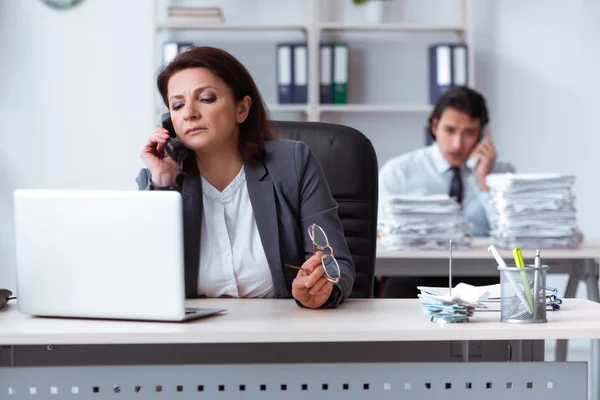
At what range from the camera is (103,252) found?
1442mm

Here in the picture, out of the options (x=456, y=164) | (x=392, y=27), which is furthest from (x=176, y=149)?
(x=392, y=27)

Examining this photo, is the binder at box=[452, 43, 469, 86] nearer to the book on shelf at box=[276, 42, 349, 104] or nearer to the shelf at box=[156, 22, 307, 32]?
the book on shelf at box=[276, 42, 349, 104]

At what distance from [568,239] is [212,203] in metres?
1.55

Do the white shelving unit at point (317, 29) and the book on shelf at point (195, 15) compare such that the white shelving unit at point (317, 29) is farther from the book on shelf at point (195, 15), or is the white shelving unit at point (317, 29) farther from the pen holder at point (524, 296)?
the pen holder at point (524, 296)

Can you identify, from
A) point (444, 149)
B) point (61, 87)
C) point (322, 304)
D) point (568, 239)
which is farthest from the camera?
point (61, 87)

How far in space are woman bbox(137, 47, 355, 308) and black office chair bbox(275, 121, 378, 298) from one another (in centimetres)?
29

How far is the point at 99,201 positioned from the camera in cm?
144

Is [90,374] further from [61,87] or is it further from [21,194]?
[61,87]

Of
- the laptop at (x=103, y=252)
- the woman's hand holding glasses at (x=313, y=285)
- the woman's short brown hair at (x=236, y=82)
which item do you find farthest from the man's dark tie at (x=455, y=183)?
the laptop at (x=103, y=252)

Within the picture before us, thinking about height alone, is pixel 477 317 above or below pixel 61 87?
below

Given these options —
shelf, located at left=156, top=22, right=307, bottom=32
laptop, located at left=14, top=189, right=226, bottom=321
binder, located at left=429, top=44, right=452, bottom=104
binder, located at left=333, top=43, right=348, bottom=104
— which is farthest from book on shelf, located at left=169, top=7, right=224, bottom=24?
laptop, located at left=14, top=189, right=226, bottom=321

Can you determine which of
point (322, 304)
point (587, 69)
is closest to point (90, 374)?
point (322, 304)

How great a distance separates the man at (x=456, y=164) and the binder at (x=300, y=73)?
34.1 inches

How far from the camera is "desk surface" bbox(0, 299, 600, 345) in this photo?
1371 mm
